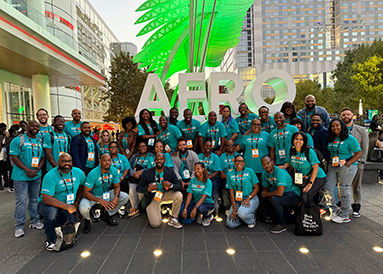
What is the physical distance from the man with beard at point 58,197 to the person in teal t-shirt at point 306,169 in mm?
3372

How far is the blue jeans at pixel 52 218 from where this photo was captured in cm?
326

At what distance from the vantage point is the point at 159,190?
4160 millimetres

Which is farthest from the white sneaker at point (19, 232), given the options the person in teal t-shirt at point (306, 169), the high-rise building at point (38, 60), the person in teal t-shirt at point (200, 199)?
the high-rise building at point (38, 60)

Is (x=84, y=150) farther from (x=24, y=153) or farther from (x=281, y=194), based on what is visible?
(x=281, y=194)

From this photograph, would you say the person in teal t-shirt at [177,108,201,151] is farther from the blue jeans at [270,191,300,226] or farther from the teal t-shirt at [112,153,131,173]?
the blue jeans at [270,191,300,226]

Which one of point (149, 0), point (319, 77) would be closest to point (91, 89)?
point (149, 0)

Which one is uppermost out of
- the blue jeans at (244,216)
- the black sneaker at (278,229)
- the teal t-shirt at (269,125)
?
the teal t-shirt at (269,125)

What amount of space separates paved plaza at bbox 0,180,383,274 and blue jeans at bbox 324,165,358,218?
0.91 ft

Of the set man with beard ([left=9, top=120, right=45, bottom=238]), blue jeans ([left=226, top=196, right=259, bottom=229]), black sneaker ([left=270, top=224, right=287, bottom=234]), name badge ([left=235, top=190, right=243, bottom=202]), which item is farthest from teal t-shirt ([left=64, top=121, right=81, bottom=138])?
black sneaker ([left=270, top=224, right=287, bottom=234])

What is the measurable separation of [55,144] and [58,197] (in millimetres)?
1258

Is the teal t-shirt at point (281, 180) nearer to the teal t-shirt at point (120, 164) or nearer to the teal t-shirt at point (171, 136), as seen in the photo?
the teal t-shirt at point (171, 136)

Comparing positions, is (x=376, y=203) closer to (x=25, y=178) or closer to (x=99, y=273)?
(x=99, y=273)

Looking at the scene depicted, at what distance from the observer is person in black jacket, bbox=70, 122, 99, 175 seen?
445cm

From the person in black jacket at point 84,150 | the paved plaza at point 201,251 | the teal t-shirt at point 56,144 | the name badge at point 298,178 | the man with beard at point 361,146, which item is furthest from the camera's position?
the person in black jacket at point 84,150
